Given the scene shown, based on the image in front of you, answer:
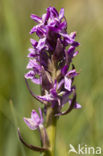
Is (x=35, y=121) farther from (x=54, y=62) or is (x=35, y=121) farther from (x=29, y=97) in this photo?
(x=29, y=97)

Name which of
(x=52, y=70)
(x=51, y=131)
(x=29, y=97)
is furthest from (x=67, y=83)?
(x=29, y=97)

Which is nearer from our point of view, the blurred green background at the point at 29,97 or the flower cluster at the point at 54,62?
the flower cluster at the point at 54,62

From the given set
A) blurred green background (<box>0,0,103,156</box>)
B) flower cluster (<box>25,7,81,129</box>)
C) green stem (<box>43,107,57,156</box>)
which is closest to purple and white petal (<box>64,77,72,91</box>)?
flower cluster (<box>25,7,81,129</box>)

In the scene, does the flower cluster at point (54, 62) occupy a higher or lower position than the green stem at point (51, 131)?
higher

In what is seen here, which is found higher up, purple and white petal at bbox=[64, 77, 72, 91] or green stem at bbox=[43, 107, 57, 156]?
purple and white petal at bbox=[64, 77, 72, 91]

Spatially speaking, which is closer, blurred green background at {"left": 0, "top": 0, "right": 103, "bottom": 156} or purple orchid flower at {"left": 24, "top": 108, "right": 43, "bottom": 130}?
purple orchid flower at {"left": 24, "top": 108, "right": 43, "bottom": 130}

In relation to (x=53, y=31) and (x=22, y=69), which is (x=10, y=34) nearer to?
(x=22, y=69)

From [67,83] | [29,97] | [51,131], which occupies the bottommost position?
[29,97]

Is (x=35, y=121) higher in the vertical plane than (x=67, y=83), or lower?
lower

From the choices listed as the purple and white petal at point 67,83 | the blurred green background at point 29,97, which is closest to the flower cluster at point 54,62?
the purple and white petal at point 67,83

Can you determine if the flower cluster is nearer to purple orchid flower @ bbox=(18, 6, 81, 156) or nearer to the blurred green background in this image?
purple orchid flower @ bbox=(18, 6, 81, 156)

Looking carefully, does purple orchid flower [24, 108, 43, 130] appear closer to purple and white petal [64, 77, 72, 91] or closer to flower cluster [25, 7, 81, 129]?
flower cluster [25, 7, 81, 129]

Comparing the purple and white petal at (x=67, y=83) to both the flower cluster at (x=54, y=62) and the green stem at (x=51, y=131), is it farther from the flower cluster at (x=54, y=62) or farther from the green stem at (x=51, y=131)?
the green stem at (x=51, y=131)
